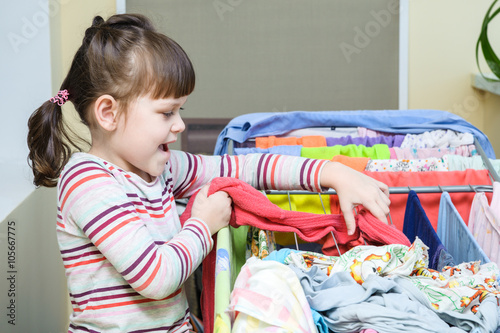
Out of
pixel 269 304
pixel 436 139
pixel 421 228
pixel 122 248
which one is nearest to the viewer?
A: pixel 269 304

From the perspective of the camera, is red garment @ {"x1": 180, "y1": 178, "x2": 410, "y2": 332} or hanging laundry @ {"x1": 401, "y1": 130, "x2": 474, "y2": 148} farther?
hanging laundry @ {"x1": 401, "y1": 130, "x2": 474, "y2": 148}

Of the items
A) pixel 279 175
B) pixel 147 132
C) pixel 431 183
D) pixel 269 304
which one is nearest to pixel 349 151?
pixel 431 183

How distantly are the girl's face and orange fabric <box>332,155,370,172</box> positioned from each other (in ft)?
1.63

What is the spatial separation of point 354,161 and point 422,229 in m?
0.33

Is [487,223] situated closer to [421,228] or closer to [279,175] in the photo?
[421,228]

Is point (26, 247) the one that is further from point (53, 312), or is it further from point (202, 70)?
point (202, 70)

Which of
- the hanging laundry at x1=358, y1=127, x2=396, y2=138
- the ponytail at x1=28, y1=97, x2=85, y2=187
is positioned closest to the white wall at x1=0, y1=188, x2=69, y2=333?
the ponytail at x1=28, y1=97, x2=85, y2=187

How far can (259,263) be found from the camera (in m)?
0.70

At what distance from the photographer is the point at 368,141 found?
1.51m

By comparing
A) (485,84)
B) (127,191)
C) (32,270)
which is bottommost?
(32,270)

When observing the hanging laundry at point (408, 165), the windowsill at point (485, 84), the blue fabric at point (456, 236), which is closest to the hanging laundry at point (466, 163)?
the hanging laundry at point (408, 165)

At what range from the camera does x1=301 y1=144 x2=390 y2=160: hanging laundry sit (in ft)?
4.46

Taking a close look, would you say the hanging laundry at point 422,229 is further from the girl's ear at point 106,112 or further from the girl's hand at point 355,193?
the girl's ear at point 106,112

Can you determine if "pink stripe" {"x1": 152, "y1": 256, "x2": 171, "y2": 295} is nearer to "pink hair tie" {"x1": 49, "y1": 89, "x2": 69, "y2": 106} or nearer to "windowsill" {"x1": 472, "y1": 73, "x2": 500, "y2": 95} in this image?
"pink hair tie" {"x1": 49, "y1": 89, "x2": 69, "y2": 106}
